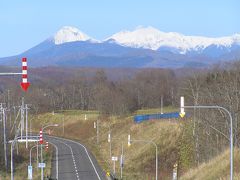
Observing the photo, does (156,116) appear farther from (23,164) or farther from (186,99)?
(23,164)

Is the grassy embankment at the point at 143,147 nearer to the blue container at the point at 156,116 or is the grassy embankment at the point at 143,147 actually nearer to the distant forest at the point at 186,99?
the blue container at the point at 156,116

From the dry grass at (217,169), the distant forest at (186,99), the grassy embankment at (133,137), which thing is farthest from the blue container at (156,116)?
the dry grass at (217,169)

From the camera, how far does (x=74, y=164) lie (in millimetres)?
86500

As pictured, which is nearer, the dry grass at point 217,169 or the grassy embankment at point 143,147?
the dry grass at point 217,169

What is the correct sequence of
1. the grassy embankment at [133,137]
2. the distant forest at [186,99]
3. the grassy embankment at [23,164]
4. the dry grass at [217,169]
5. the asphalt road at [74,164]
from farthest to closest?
the grassy embankment at [133,137] < the asphalt road at [74,164] < the grassy embankment at [23,164] < the distant forest at [186,99] < the dry grass at [217,169]

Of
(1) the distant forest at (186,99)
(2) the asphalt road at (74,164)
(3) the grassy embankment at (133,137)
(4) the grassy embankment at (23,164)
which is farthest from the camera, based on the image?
(3) the grassy embankment at (133,137)

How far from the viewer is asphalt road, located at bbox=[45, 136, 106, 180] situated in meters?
72.4

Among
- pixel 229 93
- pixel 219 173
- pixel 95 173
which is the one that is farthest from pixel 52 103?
pixel 219 173

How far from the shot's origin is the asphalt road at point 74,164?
72388 mm

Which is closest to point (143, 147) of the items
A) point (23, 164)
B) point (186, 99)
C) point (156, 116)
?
point (186, 99)

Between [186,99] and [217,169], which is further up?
[186,99]

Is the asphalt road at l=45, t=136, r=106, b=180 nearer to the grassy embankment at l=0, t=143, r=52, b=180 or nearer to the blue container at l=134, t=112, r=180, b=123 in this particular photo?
the grassy embankment at l=0, t=143, r=52, b=180

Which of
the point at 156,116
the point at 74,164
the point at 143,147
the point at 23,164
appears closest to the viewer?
the point at 23,164

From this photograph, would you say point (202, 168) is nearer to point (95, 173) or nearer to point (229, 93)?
point (229, 93)
